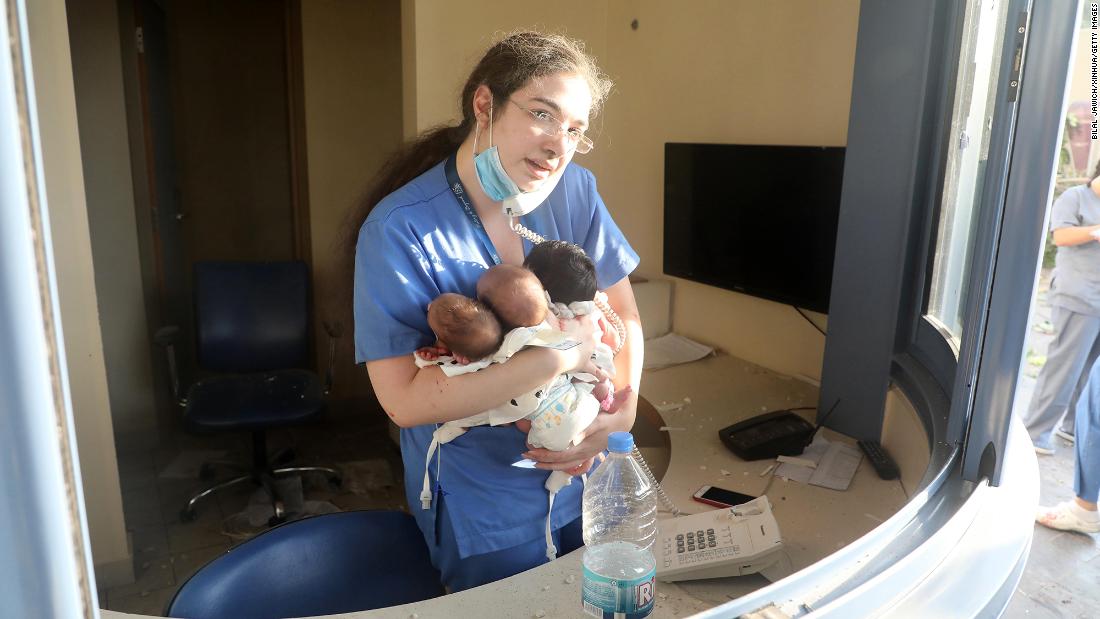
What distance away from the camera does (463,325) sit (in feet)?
3.68

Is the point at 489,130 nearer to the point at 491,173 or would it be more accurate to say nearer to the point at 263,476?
the point at 491,173

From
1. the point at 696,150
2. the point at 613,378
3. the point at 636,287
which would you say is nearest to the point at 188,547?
the point at 636,287

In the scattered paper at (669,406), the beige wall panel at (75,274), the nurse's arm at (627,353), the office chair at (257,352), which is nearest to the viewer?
the nurse's arm at (627,353)

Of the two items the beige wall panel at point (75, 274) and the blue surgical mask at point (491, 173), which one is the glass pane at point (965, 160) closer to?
the blue surgical mask at point (491, 173)

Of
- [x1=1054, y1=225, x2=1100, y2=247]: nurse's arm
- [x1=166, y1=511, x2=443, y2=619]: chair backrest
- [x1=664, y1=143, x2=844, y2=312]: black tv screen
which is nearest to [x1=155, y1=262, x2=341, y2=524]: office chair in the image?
[x1=664, y1=143, x2=844, y2=312]: black tv screen

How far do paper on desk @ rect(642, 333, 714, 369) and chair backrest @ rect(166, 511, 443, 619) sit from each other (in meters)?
1.34

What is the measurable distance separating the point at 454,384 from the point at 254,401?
2242 mm

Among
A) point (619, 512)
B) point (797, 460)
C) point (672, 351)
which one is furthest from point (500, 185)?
point (672, 351)

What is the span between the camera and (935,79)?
1692mm

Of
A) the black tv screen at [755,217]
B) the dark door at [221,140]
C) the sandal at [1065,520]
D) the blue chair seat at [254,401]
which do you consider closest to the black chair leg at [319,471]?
the blue chair seat at [254,401]

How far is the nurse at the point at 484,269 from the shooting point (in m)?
1.15

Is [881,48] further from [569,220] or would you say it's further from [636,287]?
[636,287]

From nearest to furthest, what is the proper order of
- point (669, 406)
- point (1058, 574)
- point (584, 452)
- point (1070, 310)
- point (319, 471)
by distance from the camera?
Result: 1. point (584, 452)
2. point (669, 406)
3. point (1058, 574)
4. point (319, 471)
5. point (1070, 310)

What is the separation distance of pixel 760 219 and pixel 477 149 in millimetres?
1376
